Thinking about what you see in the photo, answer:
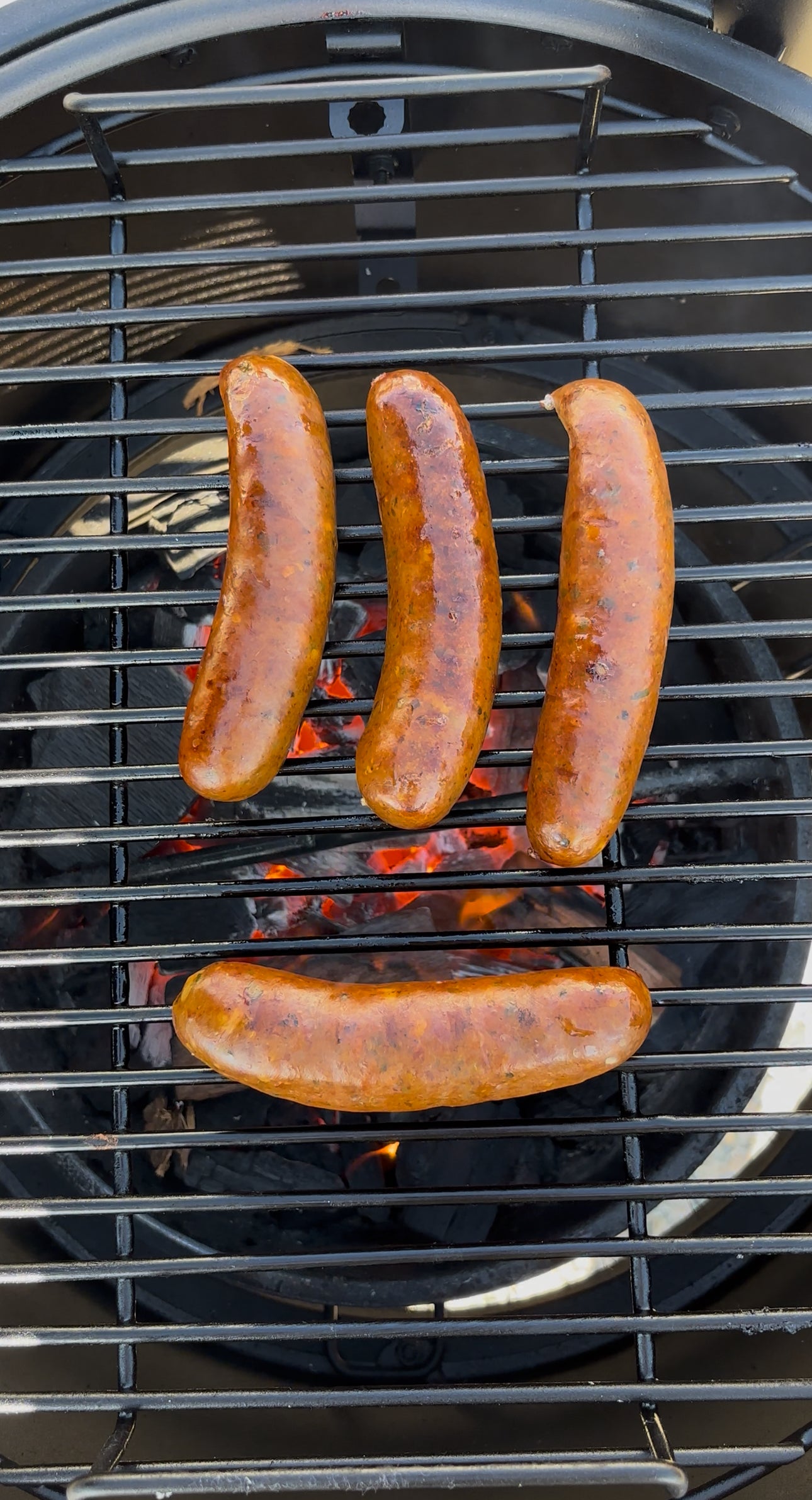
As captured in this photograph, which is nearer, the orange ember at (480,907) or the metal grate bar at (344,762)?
the metal grate bar at (344,762)

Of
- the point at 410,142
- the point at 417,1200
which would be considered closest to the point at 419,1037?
the point at 417,1200

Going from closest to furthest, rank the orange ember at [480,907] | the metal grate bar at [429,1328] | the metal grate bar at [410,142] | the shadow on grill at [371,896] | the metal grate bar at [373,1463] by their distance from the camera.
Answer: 1. the metal grate bar at [373,1463]
2. the metal grate bar at [429,1328]
3. the metal grate bar at [410,142]
4. the shadow on grill at [371,896]
5. the orange ember at [480,907]

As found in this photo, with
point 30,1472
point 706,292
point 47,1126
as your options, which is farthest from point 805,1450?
point 706,292

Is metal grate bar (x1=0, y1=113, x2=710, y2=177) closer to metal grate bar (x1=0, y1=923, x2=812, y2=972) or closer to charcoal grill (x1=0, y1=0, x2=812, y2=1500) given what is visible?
charcoal grill (x1=0, y1=0, x2=812, y2=1500)

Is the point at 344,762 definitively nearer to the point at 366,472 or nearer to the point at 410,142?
the point at 366,472

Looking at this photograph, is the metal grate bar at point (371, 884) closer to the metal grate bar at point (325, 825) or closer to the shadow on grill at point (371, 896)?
the metal grate bar at point (325, 825)

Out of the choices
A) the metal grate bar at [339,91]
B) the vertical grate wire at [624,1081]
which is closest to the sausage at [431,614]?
the vertical grate wire at [624,1081]

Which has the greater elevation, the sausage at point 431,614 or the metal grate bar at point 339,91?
the metal grate bar at point 339,91

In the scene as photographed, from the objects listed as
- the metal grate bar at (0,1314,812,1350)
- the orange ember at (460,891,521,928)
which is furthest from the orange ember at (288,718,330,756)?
the metal grate bar at (0,1314,812,1350)
